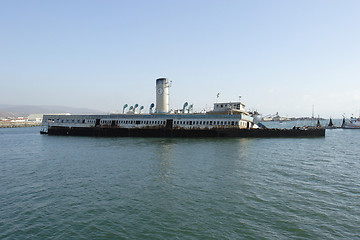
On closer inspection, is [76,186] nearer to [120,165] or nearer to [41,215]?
[41,215]

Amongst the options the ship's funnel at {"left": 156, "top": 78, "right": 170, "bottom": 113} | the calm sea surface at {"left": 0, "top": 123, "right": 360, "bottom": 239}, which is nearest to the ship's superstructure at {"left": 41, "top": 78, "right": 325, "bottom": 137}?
the ship's funnel at {"left": 156, "top": 78, "right": 170, "bottom": 113}

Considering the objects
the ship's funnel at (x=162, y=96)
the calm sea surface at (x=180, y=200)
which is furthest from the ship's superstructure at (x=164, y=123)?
the calm sea surface at (x=180, y=200)

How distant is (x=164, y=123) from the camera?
57031mm

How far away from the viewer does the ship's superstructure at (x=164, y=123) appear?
5153cm

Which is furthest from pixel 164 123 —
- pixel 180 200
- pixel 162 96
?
pixel 180 200

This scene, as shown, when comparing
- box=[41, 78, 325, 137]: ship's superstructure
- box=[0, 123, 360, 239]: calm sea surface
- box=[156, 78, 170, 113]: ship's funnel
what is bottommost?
box=[0, 123, 360, 239]: calm sea surface

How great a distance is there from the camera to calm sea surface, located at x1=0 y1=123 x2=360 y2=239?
11.2m

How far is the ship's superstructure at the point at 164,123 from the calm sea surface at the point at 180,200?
2634 cm

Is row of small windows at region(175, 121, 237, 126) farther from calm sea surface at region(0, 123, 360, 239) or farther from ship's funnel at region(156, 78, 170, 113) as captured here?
calm sea surface at region(0, 123, 360, 239)

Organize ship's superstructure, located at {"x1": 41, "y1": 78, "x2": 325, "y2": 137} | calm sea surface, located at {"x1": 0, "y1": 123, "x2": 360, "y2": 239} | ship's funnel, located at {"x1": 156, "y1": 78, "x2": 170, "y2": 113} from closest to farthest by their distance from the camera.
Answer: calm sea surface, located at {"x1": 0, "y1": 123, "x2": 360, "y2": 239}, ship's superstructure, located at {"x1": 41, "y1": 78, "x2": 325, "y2": 137}, ship's funnel, located at {"x1": 156, "y1": 78, "x2": 170, "y2": 113}

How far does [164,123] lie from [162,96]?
10143mm

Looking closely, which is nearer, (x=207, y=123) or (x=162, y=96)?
(x=207, y=123)

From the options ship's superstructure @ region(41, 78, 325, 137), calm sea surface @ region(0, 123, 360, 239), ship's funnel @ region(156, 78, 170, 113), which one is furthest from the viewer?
ship's funnel @ region(156, 78, 170, 113)

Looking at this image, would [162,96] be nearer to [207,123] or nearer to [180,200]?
[207,123]
